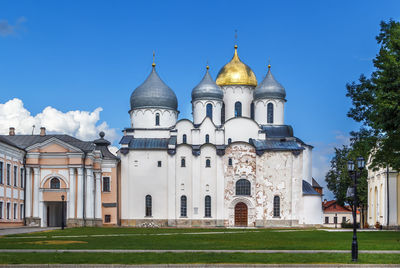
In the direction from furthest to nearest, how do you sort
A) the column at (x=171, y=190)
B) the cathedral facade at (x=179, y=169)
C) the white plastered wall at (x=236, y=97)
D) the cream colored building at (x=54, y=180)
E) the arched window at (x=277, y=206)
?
1. the white plastered wall at (x=236, y=97)
2. the arched window at (x=277, y=206)
3. the column at (x=171, y=190)
4. the cathedral facade at (x=179, y=169)
5. the cream colored building at (x=54, y=180)

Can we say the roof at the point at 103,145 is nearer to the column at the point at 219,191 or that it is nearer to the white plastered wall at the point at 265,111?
the column at the point at 219,191

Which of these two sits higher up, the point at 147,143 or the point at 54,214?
the point at 147,143

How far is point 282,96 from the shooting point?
241ft

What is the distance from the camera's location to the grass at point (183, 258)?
2081cm

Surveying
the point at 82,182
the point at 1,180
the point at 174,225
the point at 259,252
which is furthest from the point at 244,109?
the point at 259,252

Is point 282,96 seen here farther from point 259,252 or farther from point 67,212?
point 259,252

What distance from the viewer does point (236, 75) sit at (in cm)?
7488

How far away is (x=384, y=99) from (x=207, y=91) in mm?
39909

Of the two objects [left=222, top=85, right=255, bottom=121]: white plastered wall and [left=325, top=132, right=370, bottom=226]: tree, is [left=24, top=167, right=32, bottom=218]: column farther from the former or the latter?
[left=325, top=132, right=370, bottom=226]: tree

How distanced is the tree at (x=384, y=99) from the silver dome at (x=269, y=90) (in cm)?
3181

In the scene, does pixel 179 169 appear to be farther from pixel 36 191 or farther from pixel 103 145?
pixel 36 191

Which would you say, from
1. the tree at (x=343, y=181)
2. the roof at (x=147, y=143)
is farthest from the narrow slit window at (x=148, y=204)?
the tree at (x=343, y=181)

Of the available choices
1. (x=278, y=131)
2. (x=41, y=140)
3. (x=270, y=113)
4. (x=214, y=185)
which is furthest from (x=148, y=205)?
(x=270, y=113)

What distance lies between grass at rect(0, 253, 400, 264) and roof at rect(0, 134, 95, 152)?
128 feet
